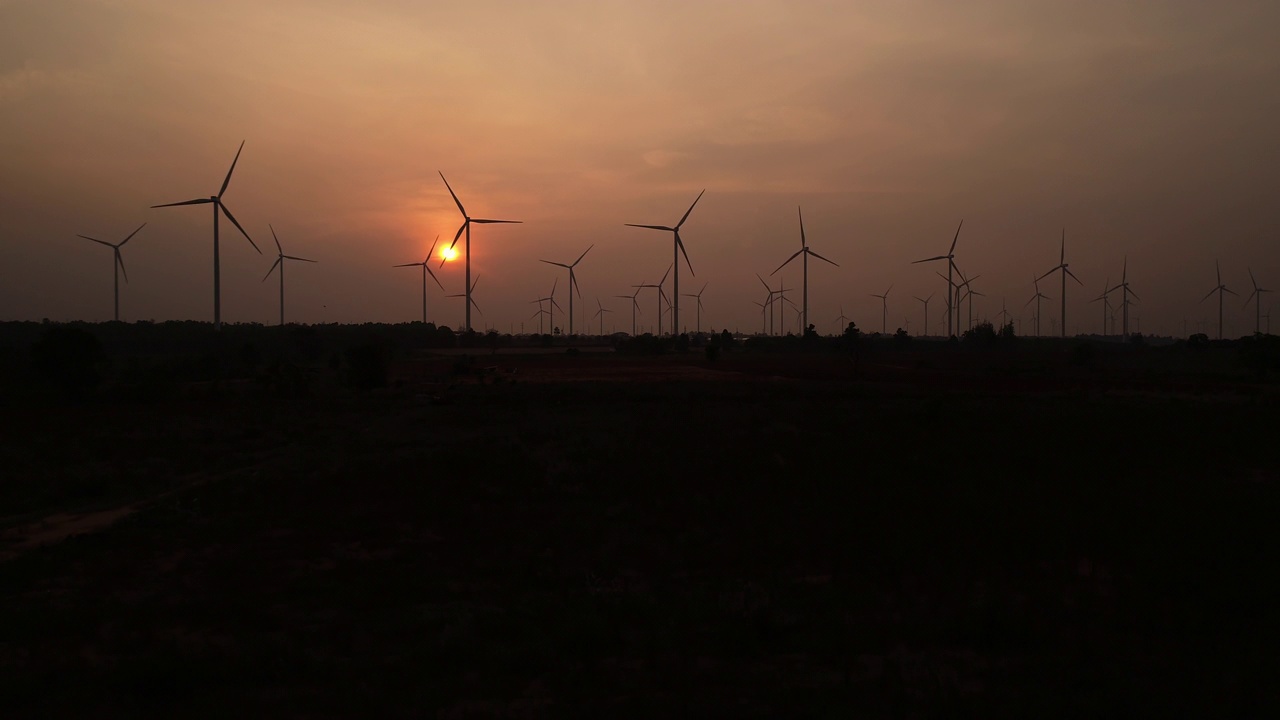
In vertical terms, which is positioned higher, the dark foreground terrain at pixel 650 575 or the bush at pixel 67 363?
the bush at pixel 67 363

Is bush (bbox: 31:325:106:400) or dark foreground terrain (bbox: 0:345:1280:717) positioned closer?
dark foreground terrain (bbox: 0:345:1280:717)

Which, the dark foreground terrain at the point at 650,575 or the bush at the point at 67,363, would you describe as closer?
the dark foreground terrain at the point at 650,575

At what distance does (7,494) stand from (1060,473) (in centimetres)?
3026

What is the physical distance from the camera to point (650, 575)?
14.7 m

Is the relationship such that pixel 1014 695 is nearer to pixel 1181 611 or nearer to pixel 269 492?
pixel 1181 611

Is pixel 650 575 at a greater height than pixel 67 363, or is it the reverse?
pixel 67 363

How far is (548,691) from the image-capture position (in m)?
9.08

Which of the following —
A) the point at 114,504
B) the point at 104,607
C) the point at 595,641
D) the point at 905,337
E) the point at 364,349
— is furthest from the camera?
the point at 905,337

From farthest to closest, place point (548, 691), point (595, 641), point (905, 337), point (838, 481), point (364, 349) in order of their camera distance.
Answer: point (905, 337) → point (364, 349) → point (838, 481) → point (595, 641) → point (548, 691)

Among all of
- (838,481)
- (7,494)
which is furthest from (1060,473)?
(7,494)

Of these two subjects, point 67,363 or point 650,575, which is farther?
point 67,363

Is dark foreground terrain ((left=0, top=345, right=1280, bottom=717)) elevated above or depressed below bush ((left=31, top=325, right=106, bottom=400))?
below

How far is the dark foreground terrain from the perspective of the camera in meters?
9.15

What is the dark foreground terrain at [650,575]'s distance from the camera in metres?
9.15
